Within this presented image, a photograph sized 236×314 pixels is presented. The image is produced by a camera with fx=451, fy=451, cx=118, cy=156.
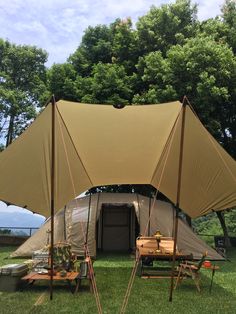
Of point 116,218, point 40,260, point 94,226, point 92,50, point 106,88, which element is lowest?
point 40,260

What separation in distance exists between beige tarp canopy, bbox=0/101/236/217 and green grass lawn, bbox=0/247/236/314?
154cm

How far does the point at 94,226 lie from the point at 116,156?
507cm

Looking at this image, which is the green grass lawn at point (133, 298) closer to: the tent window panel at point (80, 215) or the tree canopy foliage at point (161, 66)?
the tent window panel at point (80, 215)

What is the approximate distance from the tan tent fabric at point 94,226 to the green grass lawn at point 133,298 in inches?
148

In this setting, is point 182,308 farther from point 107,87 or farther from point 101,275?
point 107,87

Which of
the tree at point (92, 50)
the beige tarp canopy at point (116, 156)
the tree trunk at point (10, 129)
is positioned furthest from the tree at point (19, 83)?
the beige tarp canopy at point (116, 156)

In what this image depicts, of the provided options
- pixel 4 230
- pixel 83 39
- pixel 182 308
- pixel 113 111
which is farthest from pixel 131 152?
pixel 4 230

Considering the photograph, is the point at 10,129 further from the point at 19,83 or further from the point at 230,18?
the point at 230,18

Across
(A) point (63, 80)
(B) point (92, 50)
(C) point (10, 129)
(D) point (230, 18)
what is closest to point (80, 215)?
(A) point (63, 80)

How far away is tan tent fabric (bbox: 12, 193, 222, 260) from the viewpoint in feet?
45.7

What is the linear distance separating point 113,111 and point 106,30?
36.9ft

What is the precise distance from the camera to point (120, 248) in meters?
16.4

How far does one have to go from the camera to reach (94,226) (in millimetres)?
14406

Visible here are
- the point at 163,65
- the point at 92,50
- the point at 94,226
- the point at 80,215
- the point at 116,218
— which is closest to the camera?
the point at 94,226
